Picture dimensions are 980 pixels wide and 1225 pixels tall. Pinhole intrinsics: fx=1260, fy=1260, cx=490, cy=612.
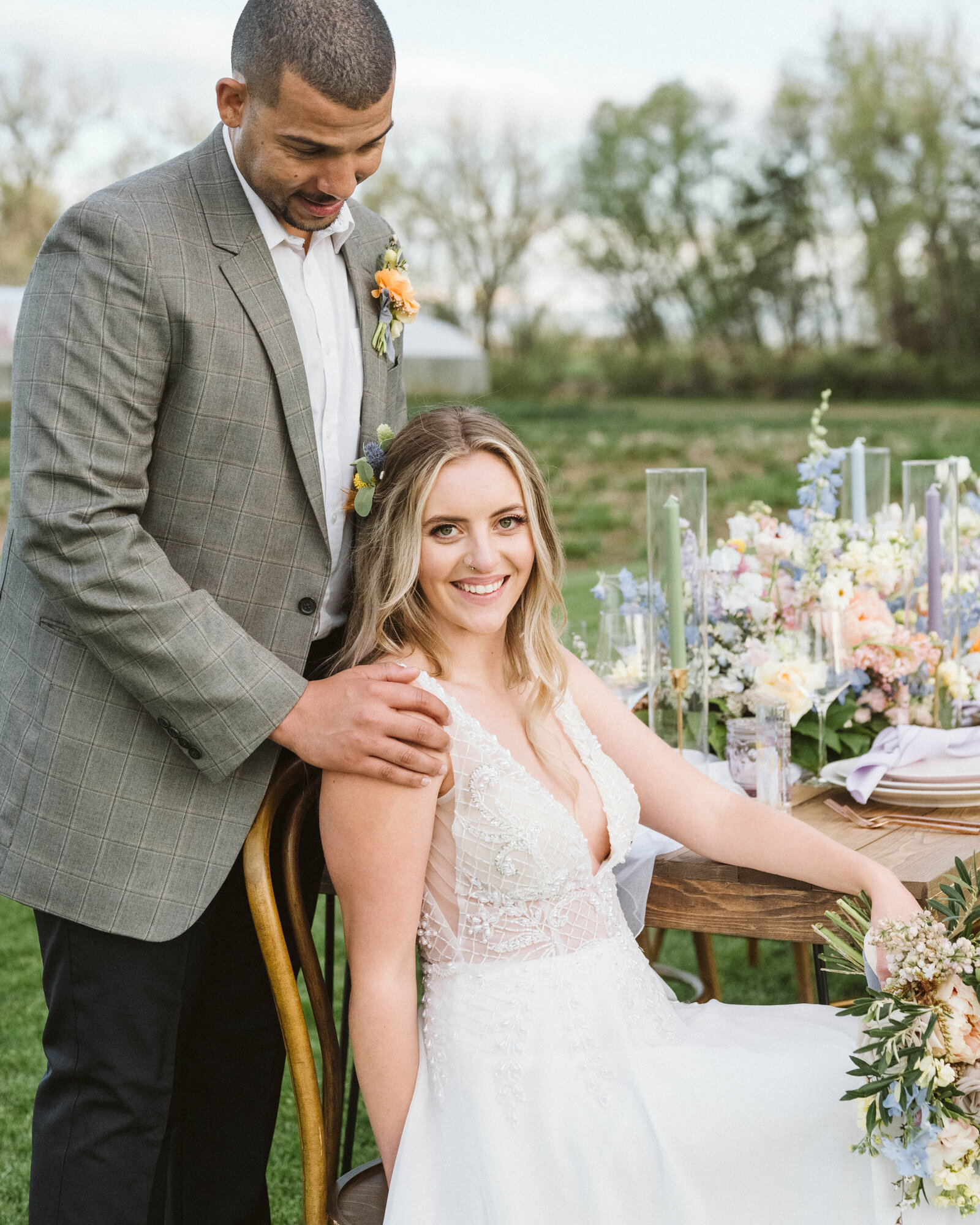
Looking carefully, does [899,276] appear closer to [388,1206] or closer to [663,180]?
[663,180]

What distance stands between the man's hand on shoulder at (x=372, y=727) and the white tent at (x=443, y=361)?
11.0 metres

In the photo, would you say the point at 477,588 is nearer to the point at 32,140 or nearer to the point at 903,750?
the point at 903,750

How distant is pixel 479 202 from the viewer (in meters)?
13.9

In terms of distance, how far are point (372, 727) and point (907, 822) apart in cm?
101

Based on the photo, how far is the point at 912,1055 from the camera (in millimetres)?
1333

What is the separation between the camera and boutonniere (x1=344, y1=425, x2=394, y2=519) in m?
1.82

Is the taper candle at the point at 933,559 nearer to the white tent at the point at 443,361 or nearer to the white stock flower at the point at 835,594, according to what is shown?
the white stock flower at the point at 835,594

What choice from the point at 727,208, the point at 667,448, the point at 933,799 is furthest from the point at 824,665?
the point at 727,208

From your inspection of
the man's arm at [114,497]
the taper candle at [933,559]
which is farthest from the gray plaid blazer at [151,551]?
the taper candle at [933,559]

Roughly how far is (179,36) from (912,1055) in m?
13.3

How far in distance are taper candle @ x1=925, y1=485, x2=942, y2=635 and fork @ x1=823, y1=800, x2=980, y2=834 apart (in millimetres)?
509

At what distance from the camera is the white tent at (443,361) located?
1257 centimetres

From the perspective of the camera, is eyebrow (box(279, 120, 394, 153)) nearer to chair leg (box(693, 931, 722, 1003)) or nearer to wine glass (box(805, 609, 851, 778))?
wine glass (box(805, 609, 851, 778))

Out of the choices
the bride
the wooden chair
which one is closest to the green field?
the bride
